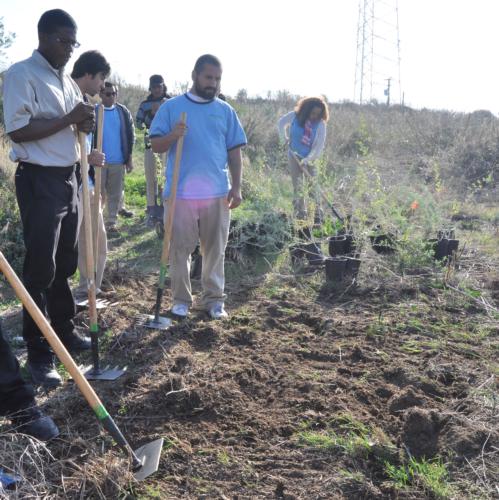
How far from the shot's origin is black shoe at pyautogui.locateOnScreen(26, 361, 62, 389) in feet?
10.8

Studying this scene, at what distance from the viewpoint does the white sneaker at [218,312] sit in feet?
14.6

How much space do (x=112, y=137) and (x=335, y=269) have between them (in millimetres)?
3150

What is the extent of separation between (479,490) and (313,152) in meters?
5.01

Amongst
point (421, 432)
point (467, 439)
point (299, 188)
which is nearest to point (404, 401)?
point (421, 432)

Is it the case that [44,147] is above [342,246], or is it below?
above

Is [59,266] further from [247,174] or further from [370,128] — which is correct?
[370,128]

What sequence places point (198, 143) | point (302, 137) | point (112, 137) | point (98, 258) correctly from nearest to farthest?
point (198, 143) → point (98, 258) → point (112, 137) → point (302, 137)

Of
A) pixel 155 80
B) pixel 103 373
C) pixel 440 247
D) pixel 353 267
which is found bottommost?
pixel 103 373

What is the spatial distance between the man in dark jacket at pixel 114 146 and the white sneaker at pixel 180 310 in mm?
2649

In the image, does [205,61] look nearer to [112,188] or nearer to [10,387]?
[10,387]

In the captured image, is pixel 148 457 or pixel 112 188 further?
pixel 112 188

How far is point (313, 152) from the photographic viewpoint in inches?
272

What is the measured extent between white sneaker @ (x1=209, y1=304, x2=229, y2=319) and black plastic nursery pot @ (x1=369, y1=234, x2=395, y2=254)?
2.11m

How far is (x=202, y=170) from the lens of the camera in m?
4.20
